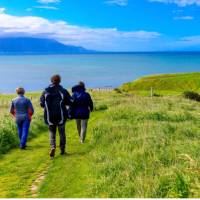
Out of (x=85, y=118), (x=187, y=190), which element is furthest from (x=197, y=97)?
(x=187, y=190)

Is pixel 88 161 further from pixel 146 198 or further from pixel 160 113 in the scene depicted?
pixel 160 113

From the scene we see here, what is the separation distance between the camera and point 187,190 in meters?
8.22

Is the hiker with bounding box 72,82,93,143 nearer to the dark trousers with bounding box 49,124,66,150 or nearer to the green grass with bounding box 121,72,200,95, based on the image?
the dark trousers with bounding box 49,124,66,150

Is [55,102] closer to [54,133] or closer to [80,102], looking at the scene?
[54,133]

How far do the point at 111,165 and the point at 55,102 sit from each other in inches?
159

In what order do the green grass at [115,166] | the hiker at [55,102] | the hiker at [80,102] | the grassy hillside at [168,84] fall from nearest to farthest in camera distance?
the green grass at [115,166] < the hiker at [55,102] < the hiker at [80,102] < the grassy hillside at [168,84]

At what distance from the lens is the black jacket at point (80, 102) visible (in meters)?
17.4

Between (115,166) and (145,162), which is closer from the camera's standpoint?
(145,162)

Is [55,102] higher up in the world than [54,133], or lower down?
higher up

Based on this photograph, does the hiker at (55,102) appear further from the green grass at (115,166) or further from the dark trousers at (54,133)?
the green grass at (115,166)

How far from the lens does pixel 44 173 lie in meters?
12.7

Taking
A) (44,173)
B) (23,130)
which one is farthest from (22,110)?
(44,173)

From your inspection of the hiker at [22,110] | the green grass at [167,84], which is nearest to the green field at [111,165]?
the hiker at [22,110]

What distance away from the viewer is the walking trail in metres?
10.7
